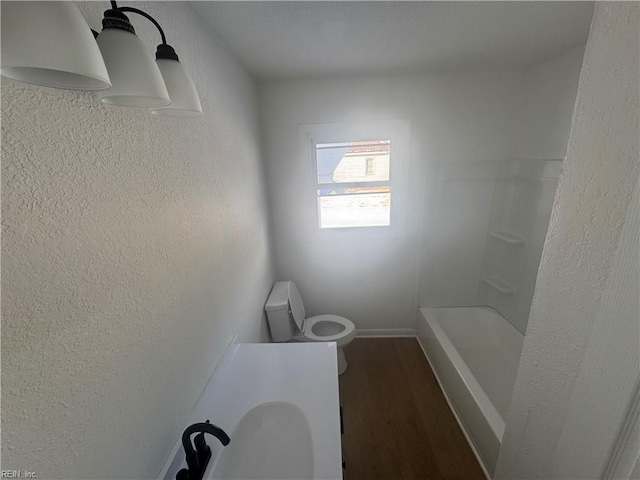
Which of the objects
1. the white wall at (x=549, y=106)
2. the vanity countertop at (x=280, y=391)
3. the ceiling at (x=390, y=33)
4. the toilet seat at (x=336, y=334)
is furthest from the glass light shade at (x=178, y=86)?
the white wall at (x=549, y=106)

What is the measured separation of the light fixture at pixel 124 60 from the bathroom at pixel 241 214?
0.52 feet

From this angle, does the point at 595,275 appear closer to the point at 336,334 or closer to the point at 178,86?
the point at 178,86

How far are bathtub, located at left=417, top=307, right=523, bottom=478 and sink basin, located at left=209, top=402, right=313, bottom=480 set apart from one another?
1096mm

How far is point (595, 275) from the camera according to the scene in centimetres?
70

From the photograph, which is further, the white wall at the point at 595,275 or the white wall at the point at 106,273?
the white wall at the point at 595,275

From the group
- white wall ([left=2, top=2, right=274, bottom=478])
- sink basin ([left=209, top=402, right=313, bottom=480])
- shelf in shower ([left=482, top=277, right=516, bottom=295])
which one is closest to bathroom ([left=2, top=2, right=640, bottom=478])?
white wall ([left=2, top=2, right=274, bottom=478])

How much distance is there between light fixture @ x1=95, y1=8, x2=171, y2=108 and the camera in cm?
49

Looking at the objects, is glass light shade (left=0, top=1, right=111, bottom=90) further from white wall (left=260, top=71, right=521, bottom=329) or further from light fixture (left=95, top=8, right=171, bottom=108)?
white wall (left=260, top=71, right=521, bottom=329)

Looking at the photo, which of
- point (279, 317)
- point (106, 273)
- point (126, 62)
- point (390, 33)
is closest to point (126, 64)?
point (126, 62)

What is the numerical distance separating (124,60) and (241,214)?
1.11 m

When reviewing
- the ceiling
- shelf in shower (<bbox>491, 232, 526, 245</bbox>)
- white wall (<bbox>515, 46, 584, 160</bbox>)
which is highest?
the ceiling

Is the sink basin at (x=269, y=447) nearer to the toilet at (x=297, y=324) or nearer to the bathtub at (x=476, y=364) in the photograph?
the toilet at (x=297, y=324)

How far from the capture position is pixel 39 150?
51 cm

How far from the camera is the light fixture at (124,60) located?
0.49m
